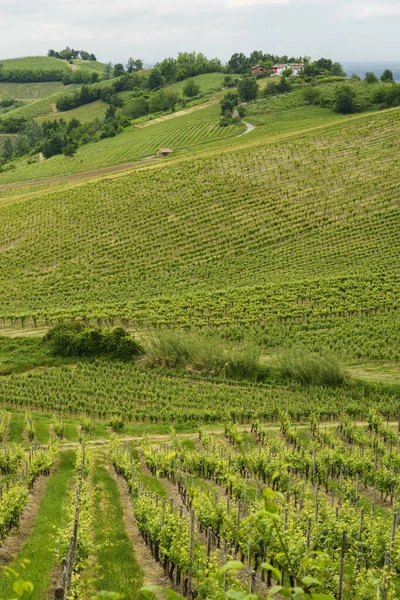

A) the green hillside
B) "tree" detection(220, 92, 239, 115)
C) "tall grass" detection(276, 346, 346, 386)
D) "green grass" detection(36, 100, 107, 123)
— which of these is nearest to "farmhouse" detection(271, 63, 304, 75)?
"tree" detection(220, 92, 239, 115)

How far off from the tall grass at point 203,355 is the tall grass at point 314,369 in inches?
90.8

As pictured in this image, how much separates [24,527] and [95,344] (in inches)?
1108

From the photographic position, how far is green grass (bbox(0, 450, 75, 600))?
14648 millimetres

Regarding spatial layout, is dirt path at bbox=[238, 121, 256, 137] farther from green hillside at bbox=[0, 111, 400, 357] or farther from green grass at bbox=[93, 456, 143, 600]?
green grass at bbox=[93, 456, 143, 600]

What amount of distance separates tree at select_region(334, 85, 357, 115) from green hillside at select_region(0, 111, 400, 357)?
1661cm

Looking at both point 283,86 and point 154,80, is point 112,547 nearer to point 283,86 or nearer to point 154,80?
point 283,86

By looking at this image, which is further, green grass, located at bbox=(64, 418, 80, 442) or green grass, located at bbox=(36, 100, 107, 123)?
green grass, located at bbox=(36, 100, 107, 123)

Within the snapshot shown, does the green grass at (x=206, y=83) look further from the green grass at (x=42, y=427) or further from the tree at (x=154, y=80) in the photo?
the green grass at (x=42, y=427)

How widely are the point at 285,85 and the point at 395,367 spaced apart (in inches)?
4289

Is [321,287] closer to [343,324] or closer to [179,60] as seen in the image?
[343,324]

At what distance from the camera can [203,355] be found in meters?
43.4

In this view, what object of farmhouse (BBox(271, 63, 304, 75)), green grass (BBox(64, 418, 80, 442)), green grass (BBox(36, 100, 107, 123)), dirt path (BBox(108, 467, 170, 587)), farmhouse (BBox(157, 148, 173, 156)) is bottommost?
green grass (BBox(64, 418, 80, 442))

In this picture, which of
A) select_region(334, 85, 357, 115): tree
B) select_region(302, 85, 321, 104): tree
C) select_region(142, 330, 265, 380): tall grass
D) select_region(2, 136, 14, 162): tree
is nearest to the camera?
select_region(142, 330, 265, 380): tall grass

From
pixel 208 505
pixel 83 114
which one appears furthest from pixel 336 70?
pixel 208 505
